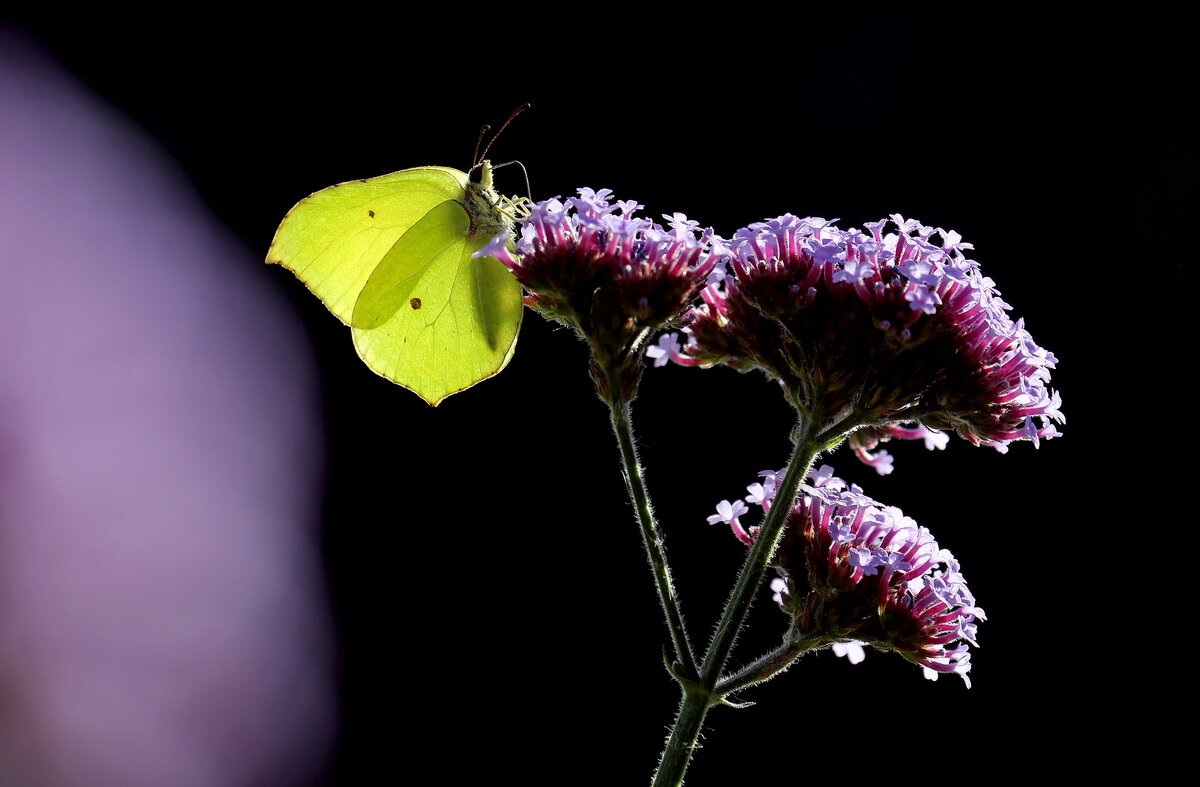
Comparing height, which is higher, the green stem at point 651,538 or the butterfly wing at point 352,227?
the butterfly wing at point 352,227

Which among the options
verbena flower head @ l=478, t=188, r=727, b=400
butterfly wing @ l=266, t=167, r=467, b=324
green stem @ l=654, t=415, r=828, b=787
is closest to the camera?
green stem @ l=654, t=415, r=828, b=787

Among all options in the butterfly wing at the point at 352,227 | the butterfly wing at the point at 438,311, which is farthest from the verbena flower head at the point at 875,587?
the butterfly wing at the point at 352,227

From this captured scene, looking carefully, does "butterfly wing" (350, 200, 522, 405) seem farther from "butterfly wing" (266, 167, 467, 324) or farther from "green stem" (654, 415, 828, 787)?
"green stem" (654, 415, 828, 787)

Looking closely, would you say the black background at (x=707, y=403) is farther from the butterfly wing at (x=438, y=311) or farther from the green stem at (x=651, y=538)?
the green stem at (x=651, y=538)

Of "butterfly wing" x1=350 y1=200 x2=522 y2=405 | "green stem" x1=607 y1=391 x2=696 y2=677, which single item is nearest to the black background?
"butterfly wing" x1=350 y1=200 x2=522 y2=405

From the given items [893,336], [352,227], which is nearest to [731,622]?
[893,336]
